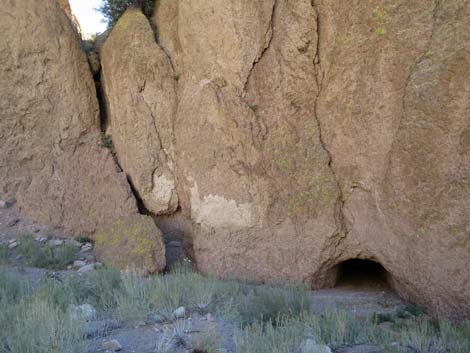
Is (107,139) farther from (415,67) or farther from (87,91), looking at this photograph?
(415,67)

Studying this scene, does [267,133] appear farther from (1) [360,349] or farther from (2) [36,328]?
(2) [36,328]

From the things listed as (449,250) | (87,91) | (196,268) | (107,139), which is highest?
(87,91)

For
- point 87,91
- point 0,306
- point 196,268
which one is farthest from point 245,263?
point 87,91

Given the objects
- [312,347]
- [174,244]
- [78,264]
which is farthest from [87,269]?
[312,347]

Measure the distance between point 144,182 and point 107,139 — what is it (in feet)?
3.85

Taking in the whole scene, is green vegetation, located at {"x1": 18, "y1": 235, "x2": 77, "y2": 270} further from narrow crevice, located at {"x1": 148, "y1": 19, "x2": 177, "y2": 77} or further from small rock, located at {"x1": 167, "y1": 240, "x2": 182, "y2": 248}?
narrow crevice, located at {"x1": 148, "y1": 19, "x2": 177, "y2": 77}

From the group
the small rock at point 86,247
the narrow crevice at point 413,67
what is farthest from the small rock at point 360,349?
the small rock at point 86,247

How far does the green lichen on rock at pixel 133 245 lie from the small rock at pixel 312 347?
128 inches

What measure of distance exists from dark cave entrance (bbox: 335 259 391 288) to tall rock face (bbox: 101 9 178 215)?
8.71ft

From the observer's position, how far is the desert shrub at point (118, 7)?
841 centimetres

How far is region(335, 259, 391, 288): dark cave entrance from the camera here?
21.5 ft

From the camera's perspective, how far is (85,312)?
4.14 metres

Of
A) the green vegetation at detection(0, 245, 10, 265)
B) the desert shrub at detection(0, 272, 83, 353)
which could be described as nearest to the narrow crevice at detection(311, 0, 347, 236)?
the desert shrub at detection(0, 272, 83, 353)

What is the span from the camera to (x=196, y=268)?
6.95 m
